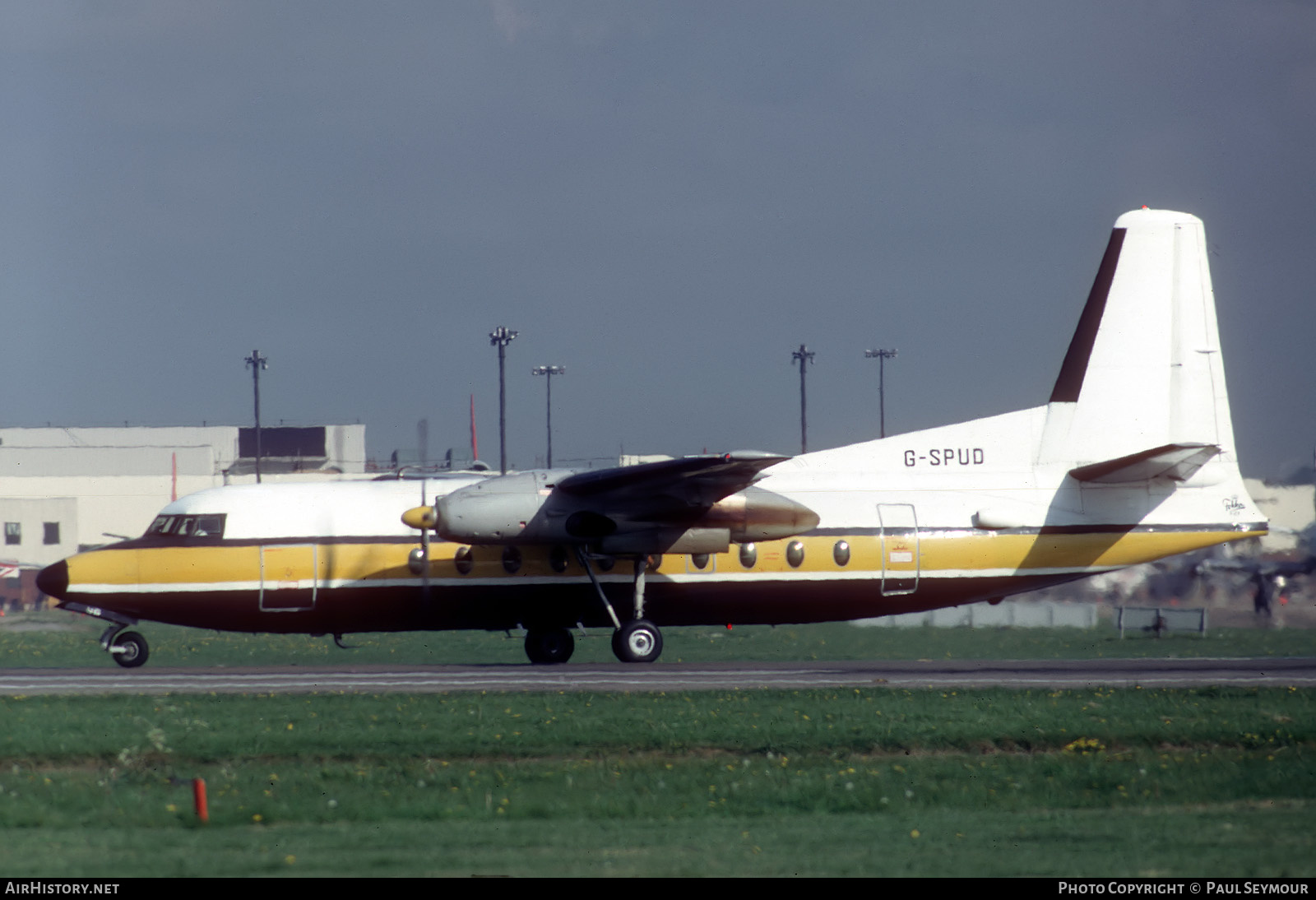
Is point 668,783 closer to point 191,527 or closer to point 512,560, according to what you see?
point 512,560

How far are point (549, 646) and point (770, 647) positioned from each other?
6.22 m

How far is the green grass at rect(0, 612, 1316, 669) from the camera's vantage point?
29266 mm

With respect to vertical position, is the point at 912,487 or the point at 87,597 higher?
the point at 912,487

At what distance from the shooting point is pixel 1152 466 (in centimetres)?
2755

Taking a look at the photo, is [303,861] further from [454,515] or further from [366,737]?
[454,515]

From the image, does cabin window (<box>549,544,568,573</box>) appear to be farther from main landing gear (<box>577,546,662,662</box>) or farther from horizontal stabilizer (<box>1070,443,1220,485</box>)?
horizontal stabilizer (<box>1070,443,1220,485</box>)

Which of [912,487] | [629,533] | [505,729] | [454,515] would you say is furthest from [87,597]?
[912,487]

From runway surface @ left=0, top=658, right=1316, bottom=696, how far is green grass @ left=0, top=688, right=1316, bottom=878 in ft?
4.29

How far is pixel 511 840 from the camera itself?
39.4ft

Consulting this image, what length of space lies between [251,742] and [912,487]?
15.3 metres

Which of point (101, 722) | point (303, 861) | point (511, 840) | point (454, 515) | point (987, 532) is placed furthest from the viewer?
point (987, 532)

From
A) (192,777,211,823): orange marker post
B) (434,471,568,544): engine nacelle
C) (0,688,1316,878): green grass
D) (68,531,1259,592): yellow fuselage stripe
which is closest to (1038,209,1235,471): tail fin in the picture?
(68,531,1259,592): yellow fuselage stripe

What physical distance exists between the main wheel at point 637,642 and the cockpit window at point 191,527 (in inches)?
304

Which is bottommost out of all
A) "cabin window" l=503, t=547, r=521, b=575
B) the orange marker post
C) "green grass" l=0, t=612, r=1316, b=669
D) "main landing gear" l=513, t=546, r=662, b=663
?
"green grass" l=0, t=612, r=1316, b=669
